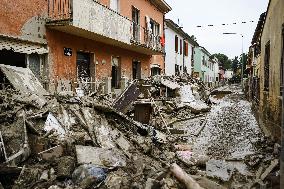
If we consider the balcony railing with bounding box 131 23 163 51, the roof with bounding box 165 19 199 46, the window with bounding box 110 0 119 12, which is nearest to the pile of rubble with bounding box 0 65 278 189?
the window with bounding box 110 0 119 12

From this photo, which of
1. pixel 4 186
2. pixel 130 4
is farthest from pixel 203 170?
pixel 130 4

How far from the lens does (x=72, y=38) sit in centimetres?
1259

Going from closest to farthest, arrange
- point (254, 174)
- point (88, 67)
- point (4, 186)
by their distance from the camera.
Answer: point (4, 186)
point (254, 174)
point (88, 67)

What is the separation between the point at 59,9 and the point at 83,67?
308cm

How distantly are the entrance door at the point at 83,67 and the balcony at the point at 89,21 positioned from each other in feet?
2.86

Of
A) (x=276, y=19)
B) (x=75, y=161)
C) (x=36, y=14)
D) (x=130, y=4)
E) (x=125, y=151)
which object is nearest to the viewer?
(x=75, y=161)

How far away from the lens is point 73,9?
10742 millimetres

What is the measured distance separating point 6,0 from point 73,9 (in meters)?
2.24

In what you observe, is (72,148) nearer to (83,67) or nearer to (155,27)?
(83,67)

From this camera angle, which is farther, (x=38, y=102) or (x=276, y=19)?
(x=276, y=19)

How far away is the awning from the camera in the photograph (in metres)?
9.14

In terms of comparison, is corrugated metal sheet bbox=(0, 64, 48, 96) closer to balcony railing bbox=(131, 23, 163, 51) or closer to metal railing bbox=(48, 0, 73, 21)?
metal railing bbox=(48, 0, 73, 21)

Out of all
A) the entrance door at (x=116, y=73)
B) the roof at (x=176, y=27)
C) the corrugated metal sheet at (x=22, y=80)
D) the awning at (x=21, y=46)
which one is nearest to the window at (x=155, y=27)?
the roof at (x=176, y=27)

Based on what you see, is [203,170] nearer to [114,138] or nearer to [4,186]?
[114,138]
